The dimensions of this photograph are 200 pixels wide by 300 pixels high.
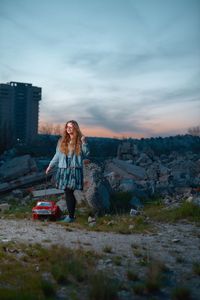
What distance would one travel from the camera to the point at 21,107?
1308 inches

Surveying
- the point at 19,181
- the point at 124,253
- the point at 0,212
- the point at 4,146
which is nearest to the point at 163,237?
the point at 124,253

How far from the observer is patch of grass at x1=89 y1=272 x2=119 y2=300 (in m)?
3.96

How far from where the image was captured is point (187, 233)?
7414mm

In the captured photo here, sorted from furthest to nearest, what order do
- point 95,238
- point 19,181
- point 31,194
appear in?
point 19,181
point 31,194
point 95,238

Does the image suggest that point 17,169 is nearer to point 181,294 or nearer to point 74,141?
point 74,141

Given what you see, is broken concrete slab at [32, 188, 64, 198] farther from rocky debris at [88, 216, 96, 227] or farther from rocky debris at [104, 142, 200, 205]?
rocky debris at [88, 216, 96, 227]

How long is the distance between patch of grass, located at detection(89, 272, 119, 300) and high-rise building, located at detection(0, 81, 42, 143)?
89.0 ft

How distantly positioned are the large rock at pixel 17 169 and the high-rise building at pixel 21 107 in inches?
558

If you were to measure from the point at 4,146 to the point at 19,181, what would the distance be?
9.40 m

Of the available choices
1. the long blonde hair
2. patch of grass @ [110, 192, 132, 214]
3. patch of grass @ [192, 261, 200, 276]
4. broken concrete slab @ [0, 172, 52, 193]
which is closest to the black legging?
the long blonde hair

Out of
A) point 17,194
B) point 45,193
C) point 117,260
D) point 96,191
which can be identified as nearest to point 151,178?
point 45,193

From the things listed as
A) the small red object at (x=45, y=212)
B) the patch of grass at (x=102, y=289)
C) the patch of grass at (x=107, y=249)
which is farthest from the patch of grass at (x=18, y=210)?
the patch of grass at (x=102, y=289)

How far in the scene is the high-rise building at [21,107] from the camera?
31.8 metres

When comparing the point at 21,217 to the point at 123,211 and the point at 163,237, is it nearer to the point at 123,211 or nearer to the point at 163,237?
the point at 123,211
